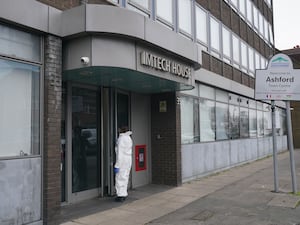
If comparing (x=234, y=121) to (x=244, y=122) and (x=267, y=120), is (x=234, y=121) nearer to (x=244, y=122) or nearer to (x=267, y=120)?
(x=244, y=122)

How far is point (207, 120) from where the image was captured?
12.4 metres

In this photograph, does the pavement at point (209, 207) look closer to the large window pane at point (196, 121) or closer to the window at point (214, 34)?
the large window pane at point (196, 121)

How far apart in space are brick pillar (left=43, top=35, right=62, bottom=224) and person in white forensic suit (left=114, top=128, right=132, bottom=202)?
2.01 metres

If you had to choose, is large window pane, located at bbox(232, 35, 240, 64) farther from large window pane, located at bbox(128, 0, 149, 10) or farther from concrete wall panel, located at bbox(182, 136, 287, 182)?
large window pane, located at bbox(128, 0, 149, 10)

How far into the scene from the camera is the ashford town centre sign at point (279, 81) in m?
8.87

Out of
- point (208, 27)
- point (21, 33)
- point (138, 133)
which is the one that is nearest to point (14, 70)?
point (21, 33)

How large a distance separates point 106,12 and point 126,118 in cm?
388

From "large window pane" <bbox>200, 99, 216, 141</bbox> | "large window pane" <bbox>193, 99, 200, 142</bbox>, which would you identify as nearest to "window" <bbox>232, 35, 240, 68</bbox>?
"large window pane" <bbox>200, 99, 216, 141</bbox>

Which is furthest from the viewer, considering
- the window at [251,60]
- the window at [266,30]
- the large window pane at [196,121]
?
the window at [266,30]

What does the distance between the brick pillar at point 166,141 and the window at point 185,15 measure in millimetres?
2334

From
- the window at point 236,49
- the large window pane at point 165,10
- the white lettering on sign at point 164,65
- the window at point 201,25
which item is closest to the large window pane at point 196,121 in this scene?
the window at point 201,25

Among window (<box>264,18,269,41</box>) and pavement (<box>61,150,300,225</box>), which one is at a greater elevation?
window (<box>264,18,269,41</box>)

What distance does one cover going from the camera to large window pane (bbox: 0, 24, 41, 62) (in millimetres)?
5375

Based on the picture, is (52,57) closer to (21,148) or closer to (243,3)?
(21,148)
